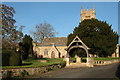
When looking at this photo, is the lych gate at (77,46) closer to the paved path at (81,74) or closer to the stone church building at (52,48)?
the paved path at (81,74)

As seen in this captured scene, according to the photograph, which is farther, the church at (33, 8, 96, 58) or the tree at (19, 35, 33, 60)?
the church at (33, 8, 96, 58)

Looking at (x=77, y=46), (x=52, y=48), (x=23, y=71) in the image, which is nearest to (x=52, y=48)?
(x=52, y=48)

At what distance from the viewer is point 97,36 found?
3806cm

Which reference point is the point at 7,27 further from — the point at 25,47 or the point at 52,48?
the point at 52,48

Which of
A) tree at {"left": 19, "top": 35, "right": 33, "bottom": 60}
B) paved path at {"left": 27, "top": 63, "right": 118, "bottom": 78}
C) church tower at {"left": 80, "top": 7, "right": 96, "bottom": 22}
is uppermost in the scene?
church tower at {"left": 80, "top": 7, "right": 96, "bottom": 22}

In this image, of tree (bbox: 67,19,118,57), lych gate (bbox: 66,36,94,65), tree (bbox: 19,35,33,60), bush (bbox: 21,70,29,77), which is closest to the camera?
bush (bbox: 21,70,29,77)

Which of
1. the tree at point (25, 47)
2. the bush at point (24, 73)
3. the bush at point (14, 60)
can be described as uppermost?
the tree at point (25, 47)

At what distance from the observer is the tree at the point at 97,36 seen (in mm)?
37688

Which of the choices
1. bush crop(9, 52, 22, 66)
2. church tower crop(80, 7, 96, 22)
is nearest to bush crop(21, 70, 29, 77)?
bush crop(9, 52, 22, 66)

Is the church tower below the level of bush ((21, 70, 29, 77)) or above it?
above

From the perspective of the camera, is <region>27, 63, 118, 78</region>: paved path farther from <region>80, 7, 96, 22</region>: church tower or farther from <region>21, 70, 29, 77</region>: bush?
<region>80, 7, 96, 22</region>: church tower

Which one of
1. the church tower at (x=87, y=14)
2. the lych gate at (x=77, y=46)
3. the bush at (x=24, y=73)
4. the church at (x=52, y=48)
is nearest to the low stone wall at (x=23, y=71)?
the bush at (x=24, y=73)

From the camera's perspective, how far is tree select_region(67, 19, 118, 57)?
1484 inches

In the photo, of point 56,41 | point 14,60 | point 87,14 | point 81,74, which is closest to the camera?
point 81,74
